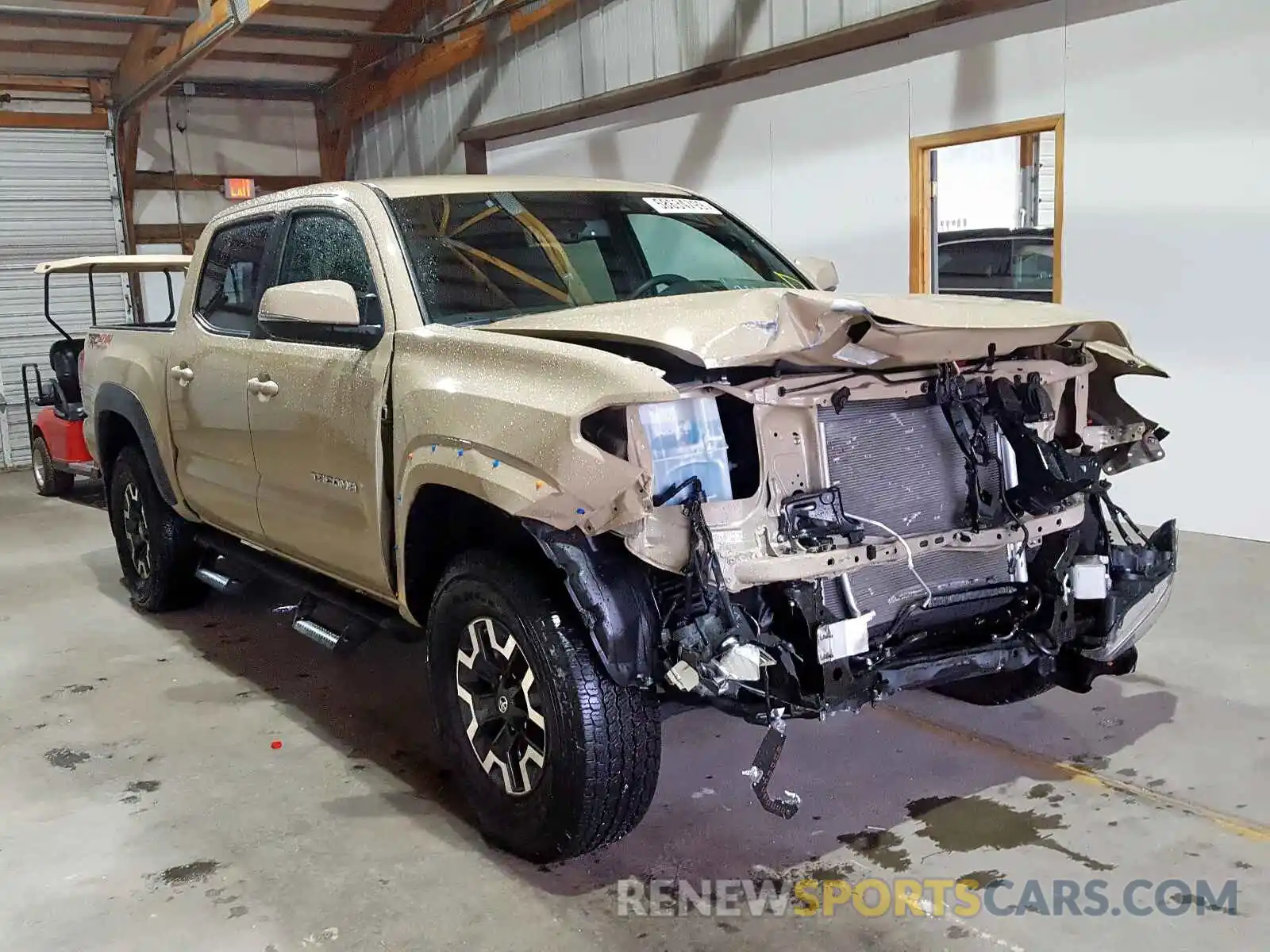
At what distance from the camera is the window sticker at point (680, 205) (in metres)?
4.02

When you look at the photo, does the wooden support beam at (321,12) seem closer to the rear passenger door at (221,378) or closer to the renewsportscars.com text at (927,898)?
the rear passenger door at (221,378)

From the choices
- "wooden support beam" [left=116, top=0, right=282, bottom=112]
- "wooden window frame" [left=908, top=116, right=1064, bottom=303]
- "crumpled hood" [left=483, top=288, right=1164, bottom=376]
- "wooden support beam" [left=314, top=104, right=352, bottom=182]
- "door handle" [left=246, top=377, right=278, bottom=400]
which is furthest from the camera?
"wooden support beam" [left=314, top=104, right=352, bottom=182]

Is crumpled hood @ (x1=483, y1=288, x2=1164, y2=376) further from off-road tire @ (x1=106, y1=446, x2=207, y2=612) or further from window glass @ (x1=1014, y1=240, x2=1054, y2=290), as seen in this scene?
window glass @ (x1=1014, y1=240, x2=1054, y2=290)

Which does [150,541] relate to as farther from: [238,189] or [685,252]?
[238,189]

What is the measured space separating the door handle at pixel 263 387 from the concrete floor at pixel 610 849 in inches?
46.1

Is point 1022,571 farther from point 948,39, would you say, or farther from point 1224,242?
point 948,39

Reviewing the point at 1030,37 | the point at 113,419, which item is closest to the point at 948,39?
the point at 1030,37

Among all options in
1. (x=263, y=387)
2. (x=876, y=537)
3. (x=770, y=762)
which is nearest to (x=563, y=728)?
(x=770, y=762)

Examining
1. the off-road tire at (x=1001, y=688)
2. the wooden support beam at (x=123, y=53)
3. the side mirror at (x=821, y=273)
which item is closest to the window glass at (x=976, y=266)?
the side mirror at (x=821, y=273)

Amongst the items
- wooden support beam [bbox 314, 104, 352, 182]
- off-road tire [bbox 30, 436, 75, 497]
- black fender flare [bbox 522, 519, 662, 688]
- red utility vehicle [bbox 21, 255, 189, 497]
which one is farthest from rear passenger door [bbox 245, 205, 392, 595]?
wooden support beam [bbox 314, 104, 352, 182]

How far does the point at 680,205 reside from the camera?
13.5 feet

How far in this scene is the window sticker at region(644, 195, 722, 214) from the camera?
4.02 meters

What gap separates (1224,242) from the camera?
575 centimetres

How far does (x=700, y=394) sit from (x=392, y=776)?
67.6 inches
